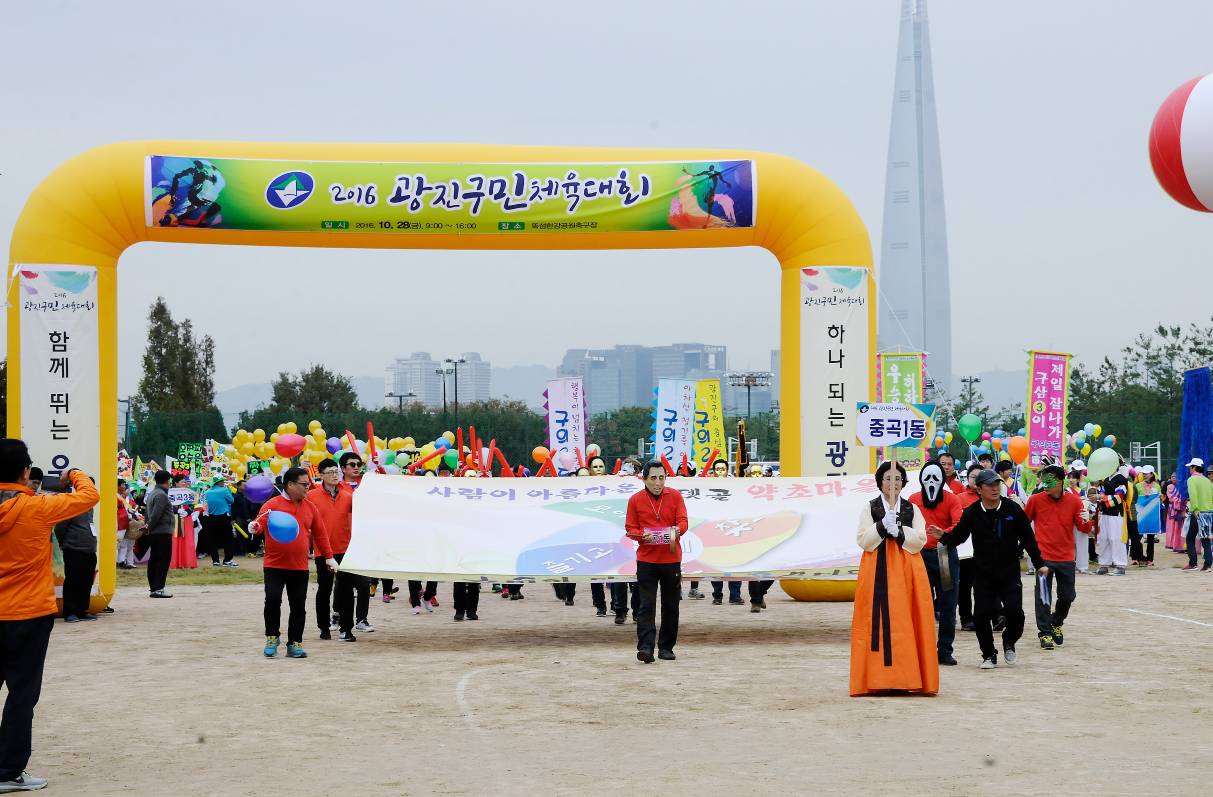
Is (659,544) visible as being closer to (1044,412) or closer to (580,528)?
(580,528)

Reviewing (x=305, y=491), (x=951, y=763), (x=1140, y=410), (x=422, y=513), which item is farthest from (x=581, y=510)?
(x=1140, y=410)

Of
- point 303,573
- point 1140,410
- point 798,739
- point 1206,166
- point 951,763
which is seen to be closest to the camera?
point 1206,166

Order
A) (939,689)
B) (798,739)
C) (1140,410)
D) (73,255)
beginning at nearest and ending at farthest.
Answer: (798,739)
(939,689)
(73,255)
(1140,410)

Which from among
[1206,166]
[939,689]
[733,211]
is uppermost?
[733,211]

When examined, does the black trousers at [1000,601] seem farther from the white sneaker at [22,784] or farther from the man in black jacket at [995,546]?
the white sneaker at [22,784]

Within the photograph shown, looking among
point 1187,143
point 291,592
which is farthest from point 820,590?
point 1187,143

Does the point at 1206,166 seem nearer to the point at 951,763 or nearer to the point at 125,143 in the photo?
the point at 951,763

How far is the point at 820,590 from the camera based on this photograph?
1734cm

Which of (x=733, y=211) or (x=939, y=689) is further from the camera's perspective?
(x=733, y=211)

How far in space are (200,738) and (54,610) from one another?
134 cm

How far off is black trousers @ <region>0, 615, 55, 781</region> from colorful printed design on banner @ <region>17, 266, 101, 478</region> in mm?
8265

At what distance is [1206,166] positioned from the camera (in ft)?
20.9

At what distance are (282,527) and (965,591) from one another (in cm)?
642

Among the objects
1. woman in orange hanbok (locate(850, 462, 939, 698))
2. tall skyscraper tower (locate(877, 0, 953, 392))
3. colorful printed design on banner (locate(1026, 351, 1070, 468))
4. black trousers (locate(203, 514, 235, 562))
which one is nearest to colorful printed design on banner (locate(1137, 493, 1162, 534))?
colorful printed design on banner (locate(1026, 351, 1070, 468))
